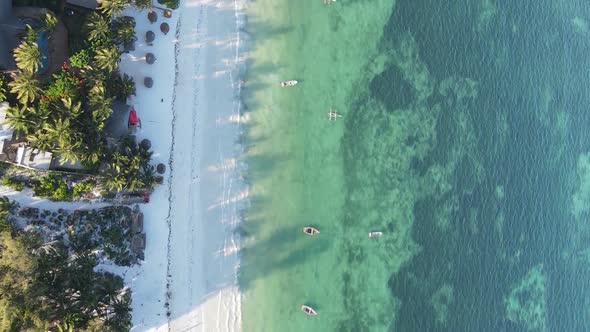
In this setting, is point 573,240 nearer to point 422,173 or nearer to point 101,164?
point 422,173

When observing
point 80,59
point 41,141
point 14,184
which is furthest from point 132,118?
point 14,184

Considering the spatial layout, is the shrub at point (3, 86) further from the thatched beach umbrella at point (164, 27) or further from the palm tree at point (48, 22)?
the thatched beach umbrella at point (164, 27)

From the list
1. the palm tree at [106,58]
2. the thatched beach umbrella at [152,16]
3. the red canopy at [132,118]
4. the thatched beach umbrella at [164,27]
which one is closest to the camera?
the palm tree at [106,58]

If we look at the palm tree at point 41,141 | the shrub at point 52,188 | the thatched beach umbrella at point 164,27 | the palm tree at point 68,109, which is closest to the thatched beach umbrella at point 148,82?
the thatched beach umbrella at point 164,27

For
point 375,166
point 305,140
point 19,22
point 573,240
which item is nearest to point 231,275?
point 305,140

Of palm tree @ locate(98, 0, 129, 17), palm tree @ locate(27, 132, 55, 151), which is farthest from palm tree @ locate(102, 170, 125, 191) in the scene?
palm tree @ locate(98, 0, 129, 17)

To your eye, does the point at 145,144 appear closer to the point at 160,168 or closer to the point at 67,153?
the point at 160,168
